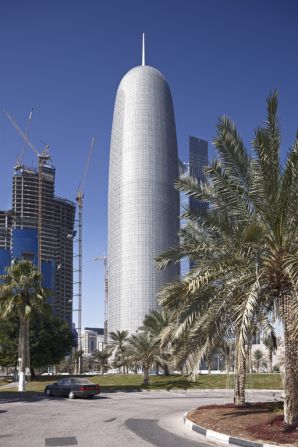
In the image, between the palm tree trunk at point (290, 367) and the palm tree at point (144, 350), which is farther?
the palm tree at point (144, 350)

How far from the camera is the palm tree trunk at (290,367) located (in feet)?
51.1

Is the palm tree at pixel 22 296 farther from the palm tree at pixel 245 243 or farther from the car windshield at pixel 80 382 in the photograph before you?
the palm tree at pixel 245 243

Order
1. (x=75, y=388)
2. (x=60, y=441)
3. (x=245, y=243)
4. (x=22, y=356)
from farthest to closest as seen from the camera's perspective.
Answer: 1. (x=22, y=356)
2. (x=75, y=388)
3. (x=245, y=243)
4. (x=60, y=441)

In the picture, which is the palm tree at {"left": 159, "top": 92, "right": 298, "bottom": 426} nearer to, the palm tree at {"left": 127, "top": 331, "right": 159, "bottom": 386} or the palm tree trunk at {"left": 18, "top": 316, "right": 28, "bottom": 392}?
the palm tree trunk at {"left": 18, "top": 316, "right": 28, "bottom": 392}

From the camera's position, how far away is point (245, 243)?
16375 millimetres

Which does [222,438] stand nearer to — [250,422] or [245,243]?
[250,422]

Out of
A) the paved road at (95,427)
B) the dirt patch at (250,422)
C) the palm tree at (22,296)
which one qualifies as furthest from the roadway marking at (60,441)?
the palm tree at (22,296)

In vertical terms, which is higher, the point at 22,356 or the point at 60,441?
the point at 22,356

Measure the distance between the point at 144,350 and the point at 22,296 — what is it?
45.3 ft

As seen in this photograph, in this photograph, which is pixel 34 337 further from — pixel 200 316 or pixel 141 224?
pixel 141 224

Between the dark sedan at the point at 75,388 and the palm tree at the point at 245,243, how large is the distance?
47.4 feet

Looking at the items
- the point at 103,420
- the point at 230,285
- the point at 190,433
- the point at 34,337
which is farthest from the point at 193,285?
the point at 34,337

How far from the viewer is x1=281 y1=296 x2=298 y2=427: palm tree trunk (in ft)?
51.1

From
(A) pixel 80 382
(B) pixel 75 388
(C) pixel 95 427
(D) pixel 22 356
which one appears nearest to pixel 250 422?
(C) pixel 95 427
